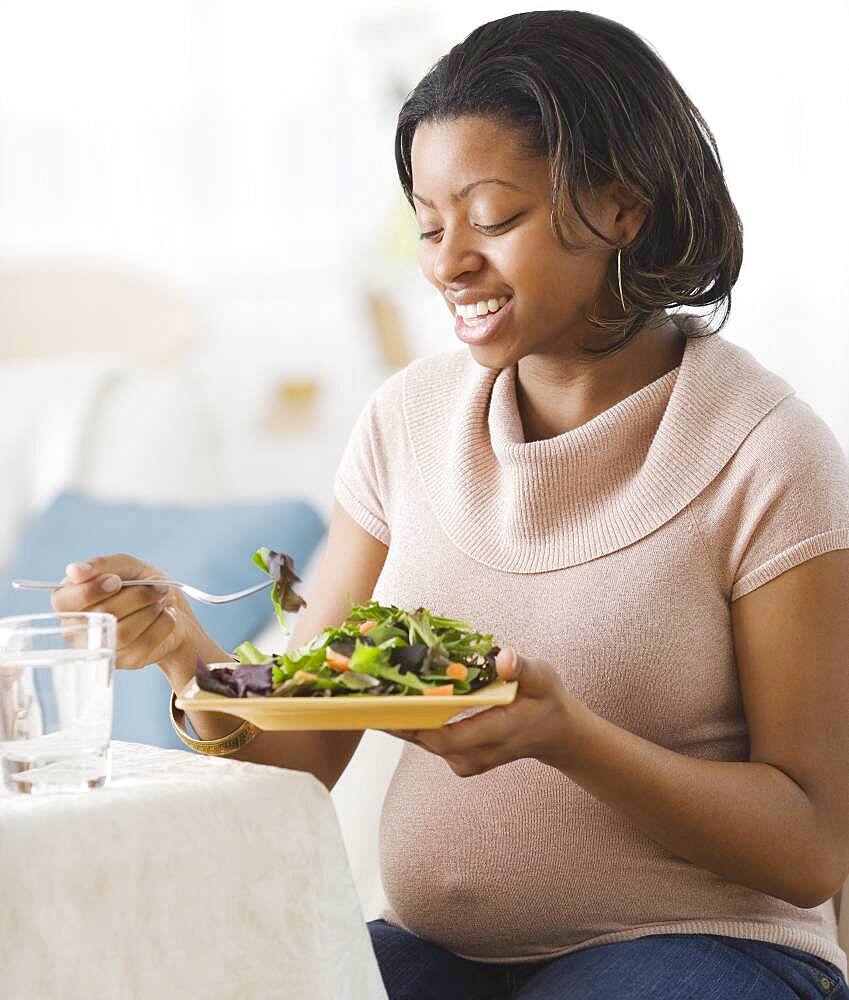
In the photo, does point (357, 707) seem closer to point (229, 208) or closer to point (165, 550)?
point (165, 550)

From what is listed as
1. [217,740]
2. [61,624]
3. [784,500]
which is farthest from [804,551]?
[61,624]

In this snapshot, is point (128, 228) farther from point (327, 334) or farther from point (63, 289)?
point (327, 334)

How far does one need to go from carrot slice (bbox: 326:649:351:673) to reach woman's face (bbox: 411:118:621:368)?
15.8 inches

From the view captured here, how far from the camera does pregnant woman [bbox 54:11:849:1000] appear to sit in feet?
3.79

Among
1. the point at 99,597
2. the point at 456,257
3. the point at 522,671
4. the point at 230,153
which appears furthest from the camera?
the point at 230,153

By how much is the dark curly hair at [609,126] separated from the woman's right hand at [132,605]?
0.47 m

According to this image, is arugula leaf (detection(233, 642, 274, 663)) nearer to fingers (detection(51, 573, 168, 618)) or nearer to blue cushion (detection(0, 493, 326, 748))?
fingers (detection(51, 573, 168, 618))

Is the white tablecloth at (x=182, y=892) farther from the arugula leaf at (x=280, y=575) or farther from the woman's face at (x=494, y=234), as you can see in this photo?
the woman's face at (x=494, y=234)

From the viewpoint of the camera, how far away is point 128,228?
11.4 feet

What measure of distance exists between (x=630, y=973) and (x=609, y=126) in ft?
2.41

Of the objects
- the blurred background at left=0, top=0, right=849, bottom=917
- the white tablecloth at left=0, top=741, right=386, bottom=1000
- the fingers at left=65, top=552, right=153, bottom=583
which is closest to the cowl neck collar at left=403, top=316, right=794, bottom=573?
the fingers at left=65, top=552, right=153, bottom=583

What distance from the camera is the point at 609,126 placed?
1222 mm

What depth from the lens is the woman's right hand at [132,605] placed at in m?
1.09

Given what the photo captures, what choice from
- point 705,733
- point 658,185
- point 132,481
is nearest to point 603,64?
point 658,185
